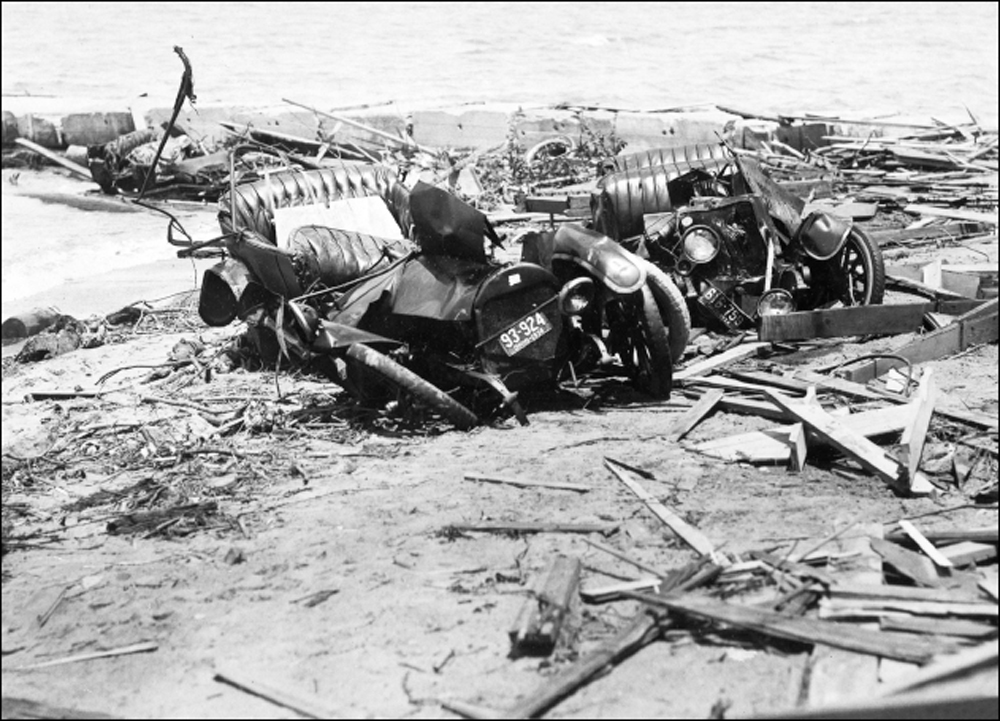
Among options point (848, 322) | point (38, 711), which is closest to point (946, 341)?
point (848, 322)

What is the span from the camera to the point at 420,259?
9.30 meters

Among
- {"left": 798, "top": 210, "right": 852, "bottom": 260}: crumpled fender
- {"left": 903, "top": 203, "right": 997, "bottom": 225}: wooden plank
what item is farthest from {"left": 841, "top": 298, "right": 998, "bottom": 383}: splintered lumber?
{"left": 903, "top": 203, "right": 997, "bottom": 225}: wooden plank

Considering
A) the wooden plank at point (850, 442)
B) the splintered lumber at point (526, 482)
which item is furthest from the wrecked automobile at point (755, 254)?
the splintered lumber at point (526, 482)

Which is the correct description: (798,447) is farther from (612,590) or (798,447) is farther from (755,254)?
(755,254)

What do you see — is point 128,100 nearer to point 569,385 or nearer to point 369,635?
point 569,385

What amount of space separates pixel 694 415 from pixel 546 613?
3131 mm

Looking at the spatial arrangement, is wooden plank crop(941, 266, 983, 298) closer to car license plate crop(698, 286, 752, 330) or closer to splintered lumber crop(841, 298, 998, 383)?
splintered lumber crop(841, 298, 998, 383)

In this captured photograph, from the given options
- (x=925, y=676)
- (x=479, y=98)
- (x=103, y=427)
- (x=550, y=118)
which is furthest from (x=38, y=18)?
(x=925, y=676)

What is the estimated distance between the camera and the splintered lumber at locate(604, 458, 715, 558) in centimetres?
598

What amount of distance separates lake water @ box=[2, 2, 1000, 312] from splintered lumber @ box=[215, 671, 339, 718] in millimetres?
16673

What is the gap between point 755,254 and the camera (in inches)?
419

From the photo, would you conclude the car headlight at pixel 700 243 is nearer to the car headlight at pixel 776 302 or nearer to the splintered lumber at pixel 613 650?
the car headlight at pixel 776 302

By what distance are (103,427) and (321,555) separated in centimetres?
345

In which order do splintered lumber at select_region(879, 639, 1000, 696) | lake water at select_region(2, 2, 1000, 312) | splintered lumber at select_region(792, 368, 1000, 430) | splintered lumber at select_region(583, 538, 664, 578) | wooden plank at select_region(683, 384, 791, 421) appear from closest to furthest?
splintered lumber at select_region(879, 639, 1000, 696) < splintered lumber at select_region(583, 538, 664, 578) < splintered lumber at select_region(792, 368, 1000, 430) < wooden plank at select_region(683, 384, 791, 421) < lake water at select_region(2, 2, 1000, 312)
